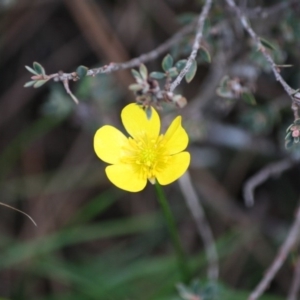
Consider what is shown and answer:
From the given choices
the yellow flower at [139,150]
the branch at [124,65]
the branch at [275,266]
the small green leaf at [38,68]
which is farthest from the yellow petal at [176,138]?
the branch at [275,266]

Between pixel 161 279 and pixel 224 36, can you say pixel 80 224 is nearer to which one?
pixel 161 279

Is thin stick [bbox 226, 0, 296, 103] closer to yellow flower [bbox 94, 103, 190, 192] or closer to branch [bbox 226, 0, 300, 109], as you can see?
branch [bbox 226, 0, 300, 109]

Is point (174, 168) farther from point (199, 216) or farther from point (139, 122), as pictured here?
point (199, 216)

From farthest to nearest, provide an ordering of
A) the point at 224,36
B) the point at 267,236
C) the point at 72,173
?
the point at 72,173
the point at 267,236
the point at 224,36

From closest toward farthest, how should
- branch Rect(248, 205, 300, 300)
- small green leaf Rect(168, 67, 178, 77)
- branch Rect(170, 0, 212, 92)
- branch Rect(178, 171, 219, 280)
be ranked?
branch Rect(170, 0, 212, 92), small green leaf Rect(168, 67, 178, 77), branch Rect(248, 205, 300, 300), branch Rect(178, 171, 219, 280)

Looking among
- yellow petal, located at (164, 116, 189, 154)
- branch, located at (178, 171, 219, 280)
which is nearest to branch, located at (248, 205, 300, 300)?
branch, located at (178, 171, 219, 280)

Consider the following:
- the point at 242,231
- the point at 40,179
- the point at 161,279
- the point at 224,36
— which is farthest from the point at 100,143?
the point at 40,179
